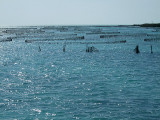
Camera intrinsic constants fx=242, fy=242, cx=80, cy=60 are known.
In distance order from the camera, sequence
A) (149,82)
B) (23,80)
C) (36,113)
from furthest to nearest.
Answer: (23,80) < (149,82) < (36,113)

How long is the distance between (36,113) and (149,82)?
53.3 ft

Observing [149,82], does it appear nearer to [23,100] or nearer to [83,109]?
[83,109]

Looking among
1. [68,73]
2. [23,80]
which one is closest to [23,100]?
[23,80]

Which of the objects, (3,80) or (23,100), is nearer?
(23,100)

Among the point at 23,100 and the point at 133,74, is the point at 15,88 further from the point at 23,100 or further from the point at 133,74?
the point at 133,74

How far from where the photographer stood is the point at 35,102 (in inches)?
910

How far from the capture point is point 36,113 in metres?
20.2

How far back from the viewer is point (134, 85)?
94.9 feet

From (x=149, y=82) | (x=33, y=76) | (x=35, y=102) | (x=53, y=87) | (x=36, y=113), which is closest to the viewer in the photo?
(x=36, y=113)

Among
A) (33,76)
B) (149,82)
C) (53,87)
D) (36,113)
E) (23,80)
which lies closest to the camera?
(36,113)

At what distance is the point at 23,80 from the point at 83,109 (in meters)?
14.2

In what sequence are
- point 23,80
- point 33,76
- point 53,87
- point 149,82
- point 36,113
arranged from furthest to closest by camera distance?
point 33,76, point 23,80, point 149,82, point 53,87, point 36,113

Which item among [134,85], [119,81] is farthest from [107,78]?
[134,85]

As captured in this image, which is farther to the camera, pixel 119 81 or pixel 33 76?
pixel 33 76
